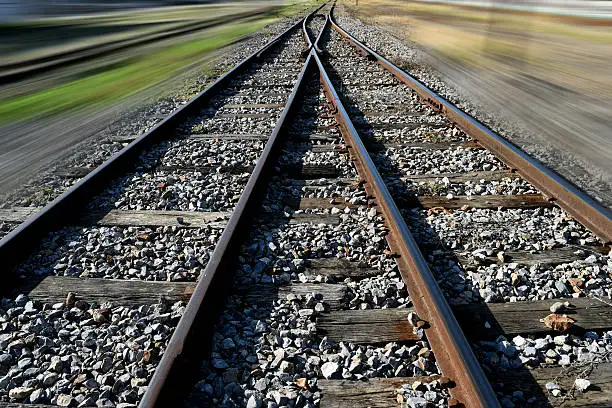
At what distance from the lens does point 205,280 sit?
2.77 meters

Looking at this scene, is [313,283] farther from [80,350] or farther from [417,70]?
[417,70]

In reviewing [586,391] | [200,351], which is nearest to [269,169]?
[200,351]

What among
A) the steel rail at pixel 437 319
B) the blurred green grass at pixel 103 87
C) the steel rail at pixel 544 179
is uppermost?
the blurred green grass at pixel 103 87

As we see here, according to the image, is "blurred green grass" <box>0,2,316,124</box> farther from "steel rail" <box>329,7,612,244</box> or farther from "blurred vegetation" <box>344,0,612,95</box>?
"blurred vegetation" <box>344,0,612,95</box>

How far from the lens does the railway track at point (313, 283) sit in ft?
7.48

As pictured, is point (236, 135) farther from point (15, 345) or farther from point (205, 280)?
point (15, 345)

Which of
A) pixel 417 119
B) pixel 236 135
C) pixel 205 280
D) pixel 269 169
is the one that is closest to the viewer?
pixel 205 280

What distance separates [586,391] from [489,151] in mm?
3366

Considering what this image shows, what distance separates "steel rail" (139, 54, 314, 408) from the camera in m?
2.09

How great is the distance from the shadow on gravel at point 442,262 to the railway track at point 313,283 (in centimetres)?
1

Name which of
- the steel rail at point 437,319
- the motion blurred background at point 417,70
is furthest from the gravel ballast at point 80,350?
the motion blurred background at point 417,70

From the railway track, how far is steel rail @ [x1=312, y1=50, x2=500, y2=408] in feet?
0.04

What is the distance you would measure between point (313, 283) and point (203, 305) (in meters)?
0.73

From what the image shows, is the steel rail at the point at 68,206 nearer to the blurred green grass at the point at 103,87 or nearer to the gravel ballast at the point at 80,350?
the gravel ballast at the point at 80,350
